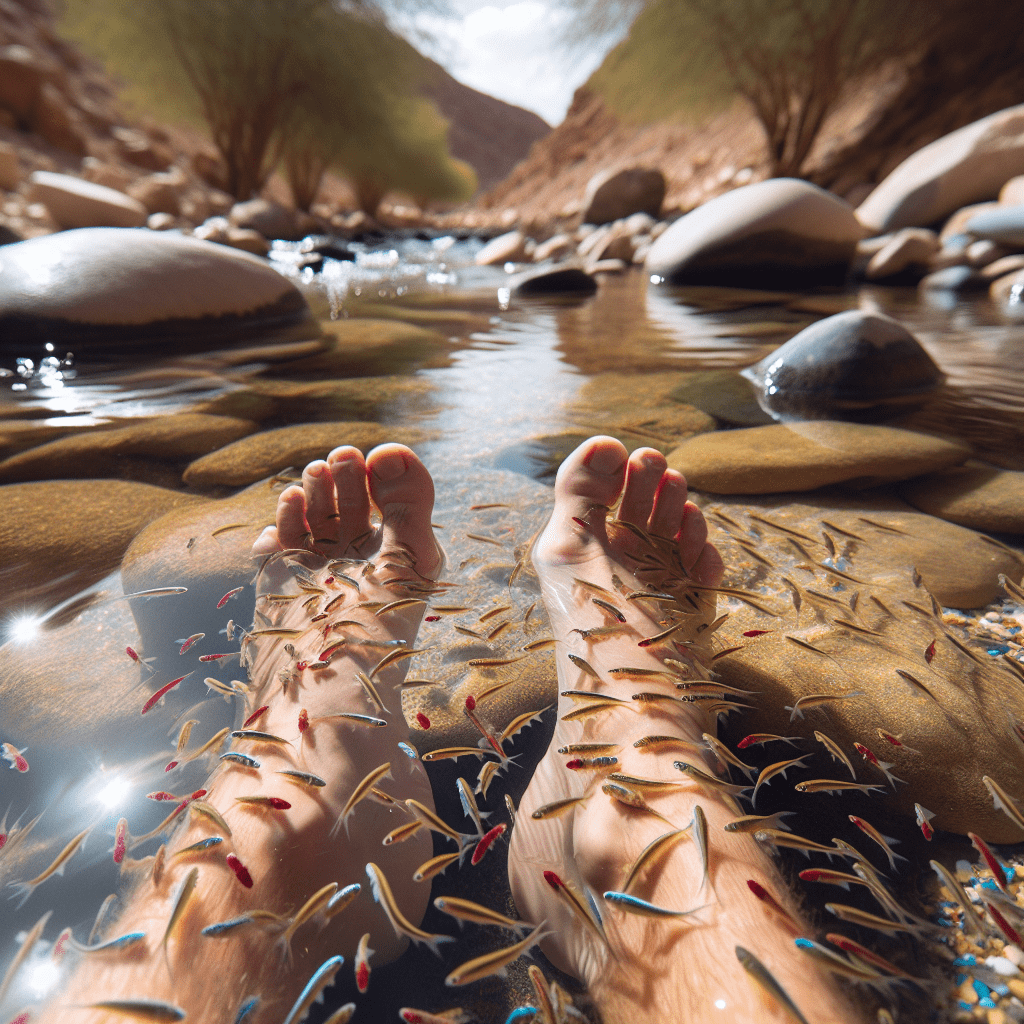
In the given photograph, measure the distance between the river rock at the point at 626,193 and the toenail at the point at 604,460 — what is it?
A: 19.1 metres

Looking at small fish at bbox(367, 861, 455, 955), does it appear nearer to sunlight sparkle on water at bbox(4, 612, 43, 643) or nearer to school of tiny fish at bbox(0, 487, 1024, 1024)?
school of tiny fish at bbox(0, 487, 1024, 1024)

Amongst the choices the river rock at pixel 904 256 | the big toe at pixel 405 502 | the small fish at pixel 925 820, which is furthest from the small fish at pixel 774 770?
the river rock at pixel 904 256

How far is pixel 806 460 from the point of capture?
2.96m

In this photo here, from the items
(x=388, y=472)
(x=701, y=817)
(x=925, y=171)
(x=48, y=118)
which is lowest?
(x=701, y=817)

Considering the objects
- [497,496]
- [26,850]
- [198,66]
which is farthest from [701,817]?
[198,66]

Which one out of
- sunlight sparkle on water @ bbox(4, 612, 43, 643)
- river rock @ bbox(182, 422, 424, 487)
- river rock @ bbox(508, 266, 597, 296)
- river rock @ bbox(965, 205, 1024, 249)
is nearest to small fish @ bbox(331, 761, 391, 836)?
sunlight sparkle on water @ bbox(4, 612, 43, 643)

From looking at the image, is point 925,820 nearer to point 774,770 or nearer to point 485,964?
point 774,770

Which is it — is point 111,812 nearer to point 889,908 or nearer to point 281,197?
point 889,908

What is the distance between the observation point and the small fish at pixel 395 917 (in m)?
1.16

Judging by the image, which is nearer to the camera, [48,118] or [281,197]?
[48,118]

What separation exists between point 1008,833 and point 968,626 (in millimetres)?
831

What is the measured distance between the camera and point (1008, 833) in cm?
142

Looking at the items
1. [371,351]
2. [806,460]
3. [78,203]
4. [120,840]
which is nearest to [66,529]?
[120,840]

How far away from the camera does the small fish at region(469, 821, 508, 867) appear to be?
4.40ft
